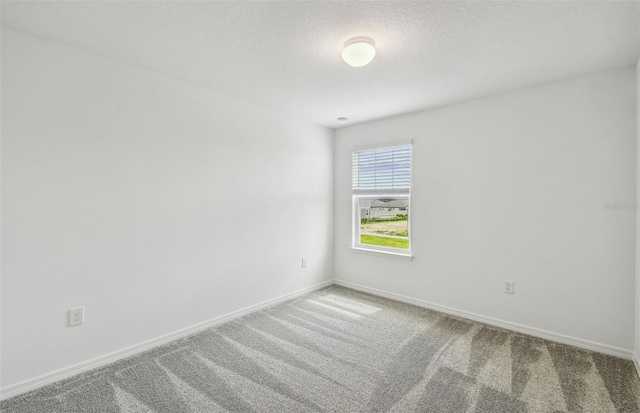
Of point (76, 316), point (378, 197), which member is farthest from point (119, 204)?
point (378, 197)

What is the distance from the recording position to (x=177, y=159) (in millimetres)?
2676

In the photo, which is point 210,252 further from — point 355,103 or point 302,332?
point 355,103

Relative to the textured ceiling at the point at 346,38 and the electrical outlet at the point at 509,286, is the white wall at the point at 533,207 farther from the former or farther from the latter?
the textured ceiling at the point at 346,38

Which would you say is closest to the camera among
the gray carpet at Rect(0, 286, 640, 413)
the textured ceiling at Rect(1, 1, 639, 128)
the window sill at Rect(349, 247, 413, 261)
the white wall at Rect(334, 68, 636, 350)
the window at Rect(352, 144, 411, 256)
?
the textured ceiling at Rect(1, 1, 639, 128)

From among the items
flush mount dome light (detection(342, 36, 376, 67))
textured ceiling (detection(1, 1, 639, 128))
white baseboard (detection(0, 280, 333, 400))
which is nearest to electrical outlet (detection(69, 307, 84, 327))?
white baseboard (detection(0, 280, 333, 400))

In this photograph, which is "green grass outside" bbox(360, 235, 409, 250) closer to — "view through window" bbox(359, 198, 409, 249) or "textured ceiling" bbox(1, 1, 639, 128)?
"view through window" bbox(359, 198, 409, 249)

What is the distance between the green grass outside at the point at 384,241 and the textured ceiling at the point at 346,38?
1.87 m

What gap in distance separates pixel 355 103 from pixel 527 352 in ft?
9.16

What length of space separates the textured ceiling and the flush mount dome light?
48 millimetres

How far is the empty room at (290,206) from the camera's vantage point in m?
1.85

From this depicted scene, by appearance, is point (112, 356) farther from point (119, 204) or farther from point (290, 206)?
point (290, 206)

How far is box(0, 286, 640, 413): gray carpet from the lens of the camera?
1834mm

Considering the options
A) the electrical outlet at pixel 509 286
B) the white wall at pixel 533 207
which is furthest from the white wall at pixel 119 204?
the electrical outlet at pixel 509 286

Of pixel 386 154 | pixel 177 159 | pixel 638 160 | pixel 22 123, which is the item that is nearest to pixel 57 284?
pixel 22 123
